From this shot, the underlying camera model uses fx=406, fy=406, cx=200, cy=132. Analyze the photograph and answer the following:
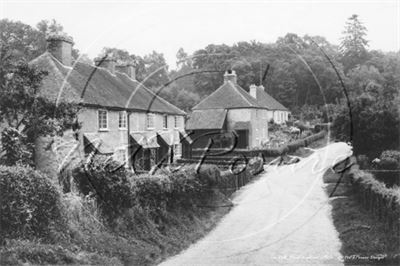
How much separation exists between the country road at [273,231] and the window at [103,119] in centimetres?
990

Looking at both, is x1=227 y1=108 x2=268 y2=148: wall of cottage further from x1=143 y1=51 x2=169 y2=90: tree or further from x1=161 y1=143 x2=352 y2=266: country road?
x1=143 y1=51 x2=169 y2=90: tree

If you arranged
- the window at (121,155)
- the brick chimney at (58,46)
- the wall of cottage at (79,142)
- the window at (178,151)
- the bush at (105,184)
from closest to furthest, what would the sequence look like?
the bush at (105,184) → the wall of cottage at (79,142) → the brick chimney at (58,46) → the window at (121,155) → the window at (178,151)

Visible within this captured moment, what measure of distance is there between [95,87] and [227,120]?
24074mm

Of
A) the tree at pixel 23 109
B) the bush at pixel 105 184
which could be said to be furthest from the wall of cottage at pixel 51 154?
the bush at pixel 105 184

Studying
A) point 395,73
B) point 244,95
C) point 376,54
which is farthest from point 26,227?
point 376,54

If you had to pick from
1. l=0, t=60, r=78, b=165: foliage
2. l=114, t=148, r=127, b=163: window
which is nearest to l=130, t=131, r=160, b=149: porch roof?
l=114, t=148, r=127, b=163: window

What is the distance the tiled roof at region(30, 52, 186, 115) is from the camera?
24297 mm

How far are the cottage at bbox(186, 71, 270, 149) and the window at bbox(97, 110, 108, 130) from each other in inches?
792

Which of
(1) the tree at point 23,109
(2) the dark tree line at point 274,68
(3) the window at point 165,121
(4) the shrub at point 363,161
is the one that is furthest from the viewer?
(2) the dark tree line at point 274,68

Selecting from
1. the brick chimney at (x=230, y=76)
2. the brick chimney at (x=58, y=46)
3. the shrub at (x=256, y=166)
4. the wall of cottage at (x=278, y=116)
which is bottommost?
the shrub at (x=256, y=166)

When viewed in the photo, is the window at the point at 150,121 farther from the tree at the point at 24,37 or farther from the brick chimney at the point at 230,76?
the tree at the point at 24,37

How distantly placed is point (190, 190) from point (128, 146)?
11.7 metres

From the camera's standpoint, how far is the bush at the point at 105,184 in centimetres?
1449

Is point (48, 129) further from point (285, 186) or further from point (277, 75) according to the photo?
point (277, 75)
